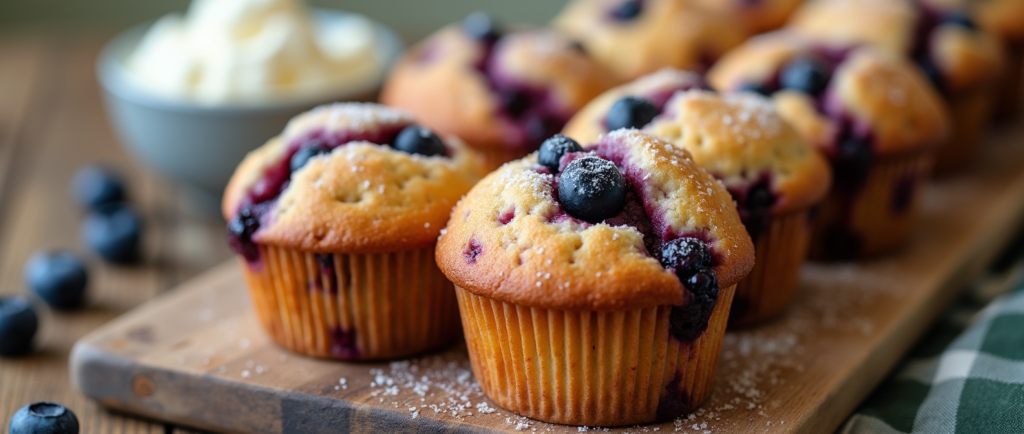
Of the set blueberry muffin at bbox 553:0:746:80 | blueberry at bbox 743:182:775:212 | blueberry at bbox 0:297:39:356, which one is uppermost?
blueberry muffin at bbox 553:0:746:80

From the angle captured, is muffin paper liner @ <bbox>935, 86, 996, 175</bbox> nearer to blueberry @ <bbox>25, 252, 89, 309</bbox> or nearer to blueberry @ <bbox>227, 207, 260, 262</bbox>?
blueberry @ <bbox>227, 207, 260, 262</bbox>

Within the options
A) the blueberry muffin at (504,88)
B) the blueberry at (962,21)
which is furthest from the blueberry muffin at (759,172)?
the blueberry at (962,21)

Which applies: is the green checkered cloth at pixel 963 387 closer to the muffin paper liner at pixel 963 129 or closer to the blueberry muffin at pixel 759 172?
the blueberry muffin at pixel 759 172

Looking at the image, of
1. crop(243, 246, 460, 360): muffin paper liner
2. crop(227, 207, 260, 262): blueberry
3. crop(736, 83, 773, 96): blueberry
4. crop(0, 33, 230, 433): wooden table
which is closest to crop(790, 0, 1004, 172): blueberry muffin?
crop(736, 83, 773, 96): blueberry

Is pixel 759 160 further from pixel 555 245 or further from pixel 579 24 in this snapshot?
pixel 579 24

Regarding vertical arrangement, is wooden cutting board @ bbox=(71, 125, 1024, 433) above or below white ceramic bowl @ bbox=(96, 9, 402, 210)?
below

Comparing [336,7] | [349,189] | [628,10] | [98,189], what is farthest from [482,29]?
[336,7]

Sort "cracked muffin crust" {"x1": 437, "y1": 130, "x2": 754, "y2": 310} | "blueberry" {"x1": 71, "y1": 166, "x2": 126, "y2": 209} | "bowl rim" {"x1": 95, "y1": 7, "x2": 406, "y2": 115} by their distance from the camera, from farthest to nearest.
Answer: "blueberry" {"x1": 71, "y1": 166, "x2": 126, "y2": 209}
"bowl rim" {"x1": 95, "y1": 7, "x2": 406, "y2": 115}
"cracked muffin crust" {"x1": 437, "y1": 130, "x2": 754, "y2": 310}
